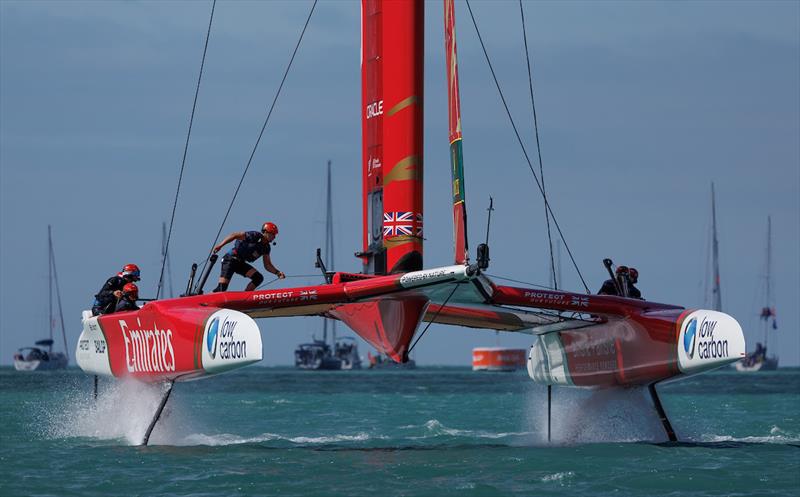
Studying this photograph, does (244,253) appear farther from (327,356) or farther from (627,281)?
(327,356)

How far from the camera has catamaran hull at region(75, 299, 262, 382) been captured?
10.9m

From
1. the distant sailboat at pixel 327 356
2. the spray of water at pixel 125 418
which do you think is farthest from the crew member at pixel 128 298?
the distant sailboat at pixel 327 356

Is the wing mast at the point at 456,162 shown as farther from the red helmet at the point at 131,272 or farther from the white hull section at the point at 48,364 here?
the white hull section at the point at 48,364

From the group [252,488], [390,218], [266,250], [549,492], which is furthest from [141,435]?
[549,492]

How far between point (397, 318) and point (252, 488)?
10.1ft

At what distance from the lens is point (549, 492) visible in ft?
28.0

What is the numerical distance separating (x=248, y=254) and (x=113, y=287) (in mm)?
1980

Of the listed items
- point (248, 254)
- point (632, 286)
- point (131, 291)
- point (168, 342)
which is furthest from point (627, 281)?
point (131, 291)

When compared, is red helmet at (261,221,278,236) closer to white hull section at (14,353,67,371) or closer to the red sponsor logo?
the red sponsor logo

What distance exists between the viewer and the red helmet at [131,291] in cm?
1304

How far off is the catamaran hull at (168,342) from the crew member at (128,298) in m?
0.16

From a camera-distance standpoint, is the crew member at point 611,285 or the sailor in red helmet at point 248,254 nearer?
the sailor in red helmet at point 248,254

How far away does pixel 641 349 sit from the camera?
11.8m

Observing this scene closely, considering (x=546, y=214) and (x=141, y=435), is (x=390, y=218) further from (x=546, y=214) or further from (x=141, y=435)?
(x=141, y=435)
